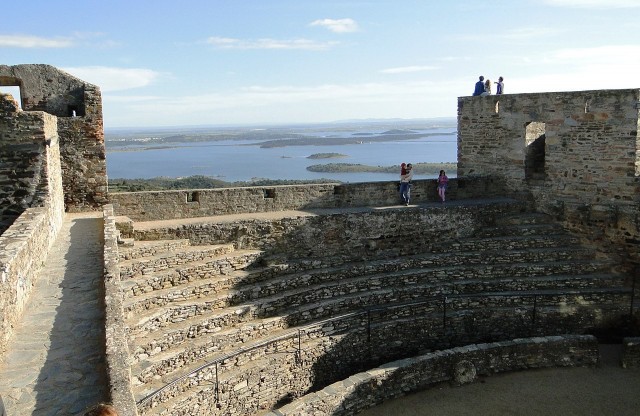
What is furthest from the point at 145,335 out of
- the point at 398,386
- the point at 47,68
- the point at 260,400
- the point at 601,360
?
the point at 601,360

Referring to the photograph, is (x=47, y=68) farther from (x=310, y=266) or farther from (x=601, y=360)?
(x=601, y=360)

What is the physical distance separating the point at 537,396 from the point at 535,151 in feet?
22.8

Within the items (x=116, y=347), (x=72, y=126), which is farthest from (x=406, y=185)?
(x=116, y=347)

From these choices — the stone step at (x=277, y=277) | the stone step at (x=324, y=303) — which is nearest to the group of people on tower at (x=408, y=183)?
the stone step at (x=277, y=277)

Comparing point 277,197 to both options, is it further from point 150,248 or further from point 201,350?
point 201,350

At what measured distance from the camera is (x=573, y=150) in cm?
1343

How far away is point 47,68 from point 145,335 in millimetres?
6745

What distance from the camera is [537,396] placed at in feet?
33.9

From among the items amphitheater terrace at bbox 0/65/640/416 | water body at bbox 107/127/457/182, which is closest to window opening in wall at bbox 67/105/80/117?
amphitheater terrace at bbox 0/65/640/416

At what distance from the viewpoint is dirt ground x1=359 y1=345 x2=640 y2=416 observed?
988cm

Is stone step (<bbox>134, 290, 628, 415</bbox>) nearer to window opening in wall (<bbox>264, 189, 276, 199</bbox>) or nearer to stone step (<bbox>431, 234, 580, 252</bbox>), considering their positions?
stone step (<bbox>431, 234, 580, 252</bbox>)

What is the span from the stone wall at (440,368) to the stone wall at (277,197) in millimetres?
4642

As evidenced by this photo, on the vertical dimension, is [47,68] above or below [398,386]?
above

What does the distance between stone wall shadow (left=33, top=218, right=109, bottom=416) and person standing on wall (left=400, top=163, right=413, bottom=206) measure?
7.91 m
